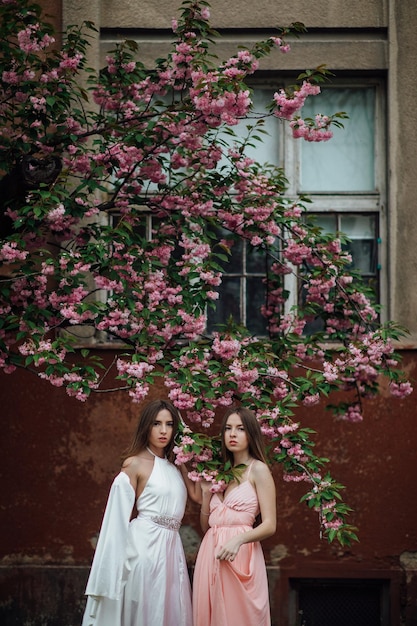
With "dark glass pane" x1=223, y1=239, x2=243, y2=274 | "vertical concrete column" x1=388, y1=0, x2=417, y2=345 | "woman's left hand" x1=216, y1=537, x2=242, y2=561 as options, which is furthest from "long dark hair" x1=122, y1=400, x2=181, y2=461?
"vertical concrete column" x1=388, y1=0, x2=417, y2=345

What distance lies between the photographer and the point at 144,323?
6500mm

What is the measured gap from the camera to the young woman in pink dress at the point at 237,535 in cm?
598

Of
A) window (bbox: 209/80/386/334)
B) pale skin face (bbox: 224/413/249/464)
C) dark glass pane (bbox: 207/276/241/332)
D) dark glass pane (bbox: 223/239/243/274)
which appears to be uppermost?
window (bbox: 209/80/386/334)

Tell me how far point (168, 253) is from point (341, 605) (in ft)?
10.6

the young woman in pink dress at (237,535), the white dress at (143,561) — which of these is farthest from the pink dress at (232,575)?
the white dress at (143,561)

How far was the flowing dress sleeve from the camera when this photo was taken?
592cm

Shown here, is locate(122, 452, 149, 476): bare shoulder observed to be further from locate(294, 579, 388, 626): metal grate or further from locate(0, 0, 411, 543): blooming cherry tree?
locate(294, 579, 388, 626): metal grate

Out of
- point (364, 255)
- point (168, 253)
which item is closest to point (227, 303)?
point (364, 255)

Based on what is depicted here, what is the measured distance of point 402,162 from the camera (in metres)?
8.45

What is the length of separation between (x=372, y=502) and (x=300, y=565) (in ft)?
2.44

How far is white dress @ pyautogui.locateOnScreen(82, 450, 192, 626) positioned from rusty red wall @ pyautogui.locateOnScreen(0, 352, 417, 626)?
1.90 metres

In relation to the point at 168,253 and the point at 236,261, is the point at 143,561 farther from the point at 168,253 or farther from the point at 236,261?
the point at 236,261

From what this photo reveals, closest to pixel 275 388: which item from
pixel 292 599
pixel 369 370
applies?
pixel 369 370

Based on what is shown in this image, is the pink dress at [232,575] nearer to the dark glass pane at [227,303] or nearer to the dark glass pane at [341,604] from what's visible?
the dark glass pane at [341,604]
